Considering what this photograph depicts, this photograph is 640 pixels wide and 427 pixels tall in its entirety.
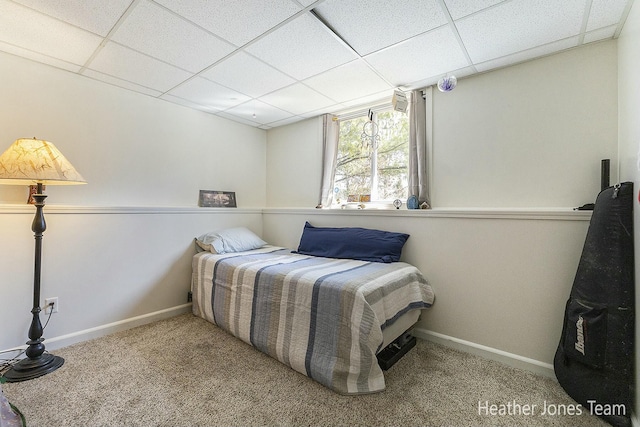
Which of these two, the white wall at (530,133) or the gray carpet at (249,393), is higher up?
the white wall at (530,133)

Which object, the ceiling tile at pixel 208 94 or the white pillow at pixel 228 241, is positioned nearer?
the ceiling tile at pixel 208 94

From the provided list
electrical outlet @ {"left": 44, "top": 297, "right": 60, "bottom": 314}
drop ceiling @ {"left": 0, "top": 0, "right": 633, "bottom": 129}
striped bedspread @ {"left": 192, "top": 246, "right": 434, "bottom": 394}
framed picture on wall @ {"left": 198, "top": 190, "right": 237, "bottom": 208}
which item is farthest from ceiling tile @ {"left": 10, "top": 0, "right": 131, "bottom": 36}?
electrical outlet @ {"left": 44, "top": 297, "right": 60, "bottom": 314}

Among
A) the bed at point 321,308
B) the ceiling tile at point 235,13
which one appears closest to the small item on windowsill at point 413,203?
the bed at point 321,308

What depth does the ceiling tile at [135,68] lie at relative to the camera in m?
1.99

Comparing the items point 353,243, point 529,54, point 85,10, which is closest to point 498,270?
point 353,243

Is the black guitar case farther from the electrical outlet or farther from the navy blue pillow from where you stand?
the electrical outlet

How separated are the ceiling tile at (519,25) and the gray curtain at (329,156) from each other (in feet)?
5.04

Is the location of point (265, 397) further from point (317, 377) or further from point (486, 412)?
point (486, 412)

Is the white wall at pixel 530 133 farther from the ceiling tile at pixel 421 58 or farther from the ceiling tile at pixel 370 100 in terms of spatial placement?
the ceiling tile at pixel 370 100

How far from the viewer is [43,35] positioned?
1.78m

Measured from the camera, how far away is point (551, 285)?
1.85 m

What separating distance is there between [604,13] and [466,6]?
0.78m

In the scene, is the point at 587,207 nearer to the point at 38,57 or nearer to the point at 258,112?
the point at 258,112

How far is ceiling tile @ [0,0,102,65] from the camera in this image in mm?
1595
